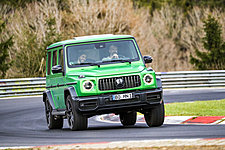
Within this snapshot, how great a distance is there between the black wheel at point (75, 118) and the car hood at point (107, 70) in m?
0.67

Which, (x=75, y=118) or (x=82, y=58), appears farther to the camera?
(x=82, y=58)

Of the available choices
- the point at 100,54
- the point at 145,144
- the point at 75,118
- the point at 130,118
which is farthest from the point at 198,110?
the point at 145,144

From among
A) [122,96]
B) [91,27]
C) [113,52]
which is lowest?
[122,96]

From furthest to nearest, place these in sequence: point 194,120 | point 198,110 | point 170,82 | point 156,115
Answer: point 170,82
point 198,110
point 194,120
point 156,115

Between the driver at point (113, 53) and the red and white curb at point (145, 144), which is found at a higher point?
the driver at point (113, 53)

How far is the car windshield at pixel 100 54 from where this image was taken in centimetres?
1242

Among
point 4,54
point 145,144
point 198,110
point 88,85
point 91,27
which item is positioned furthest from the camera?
point 91,27

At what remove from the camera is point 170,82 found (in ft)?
101

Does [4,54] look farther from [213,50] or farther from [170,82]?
[213,50]

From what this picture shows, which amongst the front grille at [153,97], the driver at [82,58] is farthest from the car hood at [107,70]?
the front grille at [153,97]

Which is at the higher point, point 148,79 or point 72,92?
point 148,79

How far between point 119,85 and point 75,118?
1.17 metres

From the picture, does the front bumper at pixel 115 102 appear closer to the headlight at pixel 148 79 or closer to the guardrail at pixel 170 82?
the headlight at pixel 148 79

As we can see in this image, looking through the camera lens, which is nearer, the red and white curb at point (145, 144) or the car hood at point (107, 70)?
the red and white curb at point (145, 144)
